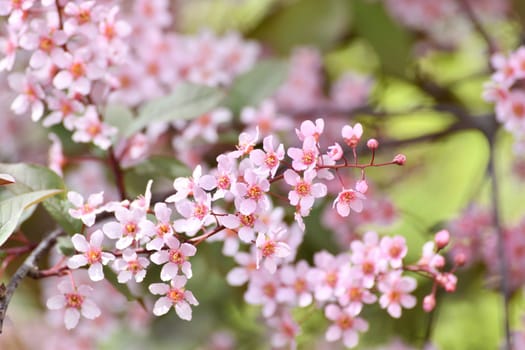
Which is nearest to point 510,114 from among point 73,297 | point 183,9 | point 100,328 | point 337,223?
point 337,223

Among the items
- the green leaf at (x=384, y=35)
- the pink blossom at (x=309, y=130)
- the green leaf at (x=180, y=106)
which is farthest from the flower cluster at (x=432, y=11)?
the pink blossom at (x=309, y=130)

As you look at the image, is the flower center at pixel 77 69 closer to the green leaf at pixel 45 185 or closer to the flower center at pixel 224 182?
the green leaf at pixel 45 185

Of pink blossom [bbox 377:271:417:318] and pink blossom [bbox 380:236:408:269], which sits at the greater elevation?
pink blossom [bbox 380:236:408:269]

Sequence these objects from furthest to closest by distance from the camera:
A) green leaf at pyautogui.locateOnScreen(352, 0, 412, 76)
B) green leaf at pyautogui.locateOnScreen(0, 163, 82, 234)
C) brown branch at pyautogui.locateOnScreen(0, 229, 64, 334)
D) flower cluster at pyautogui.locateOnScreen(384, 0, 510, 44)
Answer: flower cluster at pyautogui.locateOnScreen(384, 0, 510, 44), green leaf at pyautogui.locateOnScreen(352, 0, 412, 76), green leaf at pyautogui.locateOnScreen(0, 163, 82, 234), brown branch at pyautogui.locateOnScreen(0, 229, 64, 334)

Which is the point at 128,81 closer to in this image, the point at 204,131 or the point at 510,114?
the point at 204,131

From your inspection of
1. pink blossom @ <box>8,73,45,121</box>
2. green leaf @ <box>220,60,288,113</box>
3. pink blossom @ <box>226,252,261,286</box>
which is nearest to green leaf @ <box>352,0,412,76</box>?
green leaf @ <box>220,60,288,113</box>

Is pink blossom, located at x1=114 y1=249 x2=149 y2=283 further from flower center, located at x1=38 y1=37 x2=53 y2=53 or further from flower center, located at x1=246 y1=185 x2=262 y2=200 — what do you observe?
flower center, located at x1=38 y1=37 x2=53 y2=53

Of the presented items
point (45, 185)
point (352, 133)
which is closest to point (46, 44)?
point (45, 185)

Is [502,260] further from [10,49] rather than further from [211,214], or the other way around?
[10,49]
